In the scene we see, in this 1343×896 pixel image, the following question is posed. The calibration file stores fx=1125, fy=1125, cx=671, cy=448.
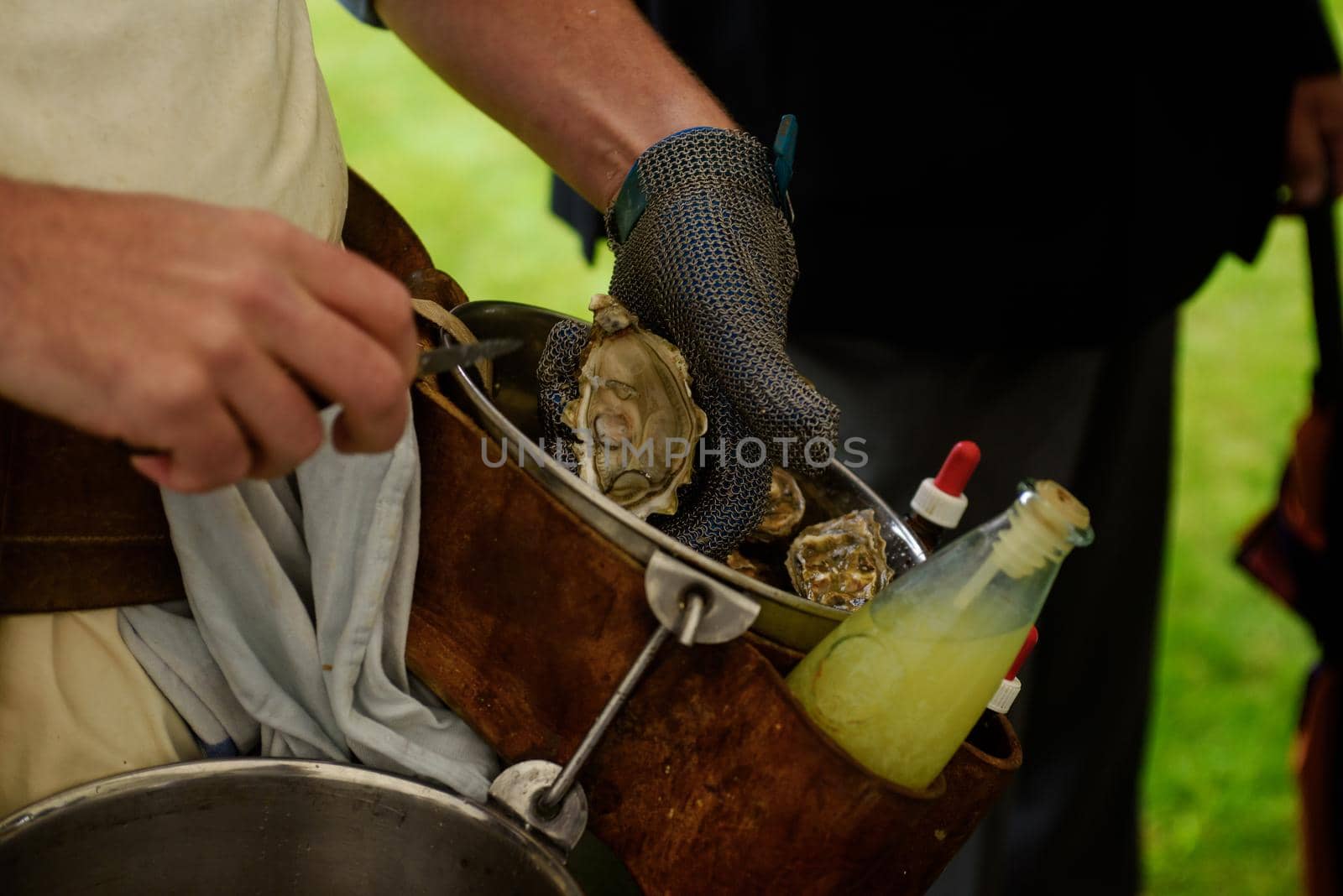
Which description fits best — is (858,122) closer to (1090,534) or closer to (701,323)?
(701,323)

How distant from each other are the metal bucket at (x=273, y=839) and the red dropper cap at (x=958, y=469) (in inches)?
16.7

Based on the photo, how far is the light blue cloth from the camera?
720mm

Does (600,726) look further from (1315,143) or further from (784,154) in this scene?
(1315,143)

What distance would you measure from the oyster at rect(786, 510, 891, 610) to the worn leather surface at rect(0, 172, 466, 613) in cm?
45

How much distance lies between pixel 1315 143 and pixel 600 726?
1424 mm

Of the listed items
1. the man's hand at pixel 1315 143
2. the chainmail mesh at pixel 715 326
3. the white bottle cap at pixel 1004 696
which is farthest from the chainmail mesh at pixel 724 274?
the man's hand at pixel 1315 143

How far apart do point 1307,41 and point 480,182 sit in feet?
8.98

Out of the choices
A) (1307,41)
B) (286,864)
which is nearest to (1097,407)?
(1307,41)

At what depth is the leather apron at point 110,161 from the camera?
66 cm

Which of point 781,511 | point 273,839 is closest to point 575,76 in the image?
point 781,511

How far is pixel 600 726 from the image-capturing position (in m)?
0.69

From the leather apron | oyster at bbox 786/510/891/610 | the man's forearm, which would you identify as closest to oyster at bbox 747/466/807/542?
oyster at bbox 786/510/891/610

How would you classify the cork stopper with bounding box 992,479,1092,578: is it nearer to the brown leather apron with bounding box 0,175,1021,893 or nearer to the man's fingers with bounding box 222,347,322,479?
the brown leather apron with bounding box 0,175,1021,893

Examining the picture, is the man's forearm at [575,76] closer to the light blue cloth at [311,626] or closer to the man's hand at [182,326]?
the light blue cloth at [311,626]
